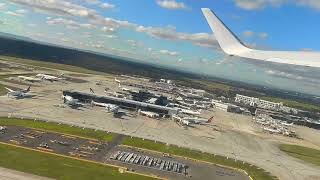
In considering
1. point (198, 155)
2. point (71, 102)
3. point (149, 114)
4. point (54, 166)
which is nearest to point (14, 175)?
point (54, 166)

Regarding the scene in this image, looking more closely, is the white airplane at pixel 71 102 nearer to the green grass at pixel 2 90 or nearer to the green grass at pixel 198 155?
the green grass at pixel 2 90

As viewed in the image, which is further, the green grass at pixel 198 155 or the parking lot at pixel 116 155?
the green grass at pixel 198 155

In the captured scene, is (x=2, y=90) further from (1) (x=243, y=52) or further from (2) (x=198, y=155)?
(1) (x=243, y=52)

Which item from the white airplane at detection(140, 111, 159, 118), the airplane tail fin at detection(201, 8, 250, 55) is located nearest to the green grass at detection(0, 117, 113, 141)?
the white airplane at detection(140, 111, 159, 118)

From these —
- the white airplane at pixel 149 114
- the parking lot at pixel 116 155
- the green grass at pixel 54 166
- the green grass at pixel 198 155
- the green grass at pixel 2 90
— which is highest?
the white airplane at pixel 149 114

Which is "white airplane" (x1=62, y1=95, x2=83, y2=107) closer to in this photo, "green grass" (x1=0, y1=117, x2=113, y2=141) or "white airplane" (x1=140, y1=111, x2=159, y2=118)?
"white airplane" (x1=140, y1=111, x2=159, y2=118)

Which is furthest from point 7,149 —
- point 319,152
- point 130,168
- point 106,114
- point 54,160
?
point 319,152

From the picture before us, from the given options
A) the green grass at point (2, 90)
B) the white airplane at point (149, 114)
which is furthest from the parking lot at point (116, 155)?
the green grass at point (2, 90)
